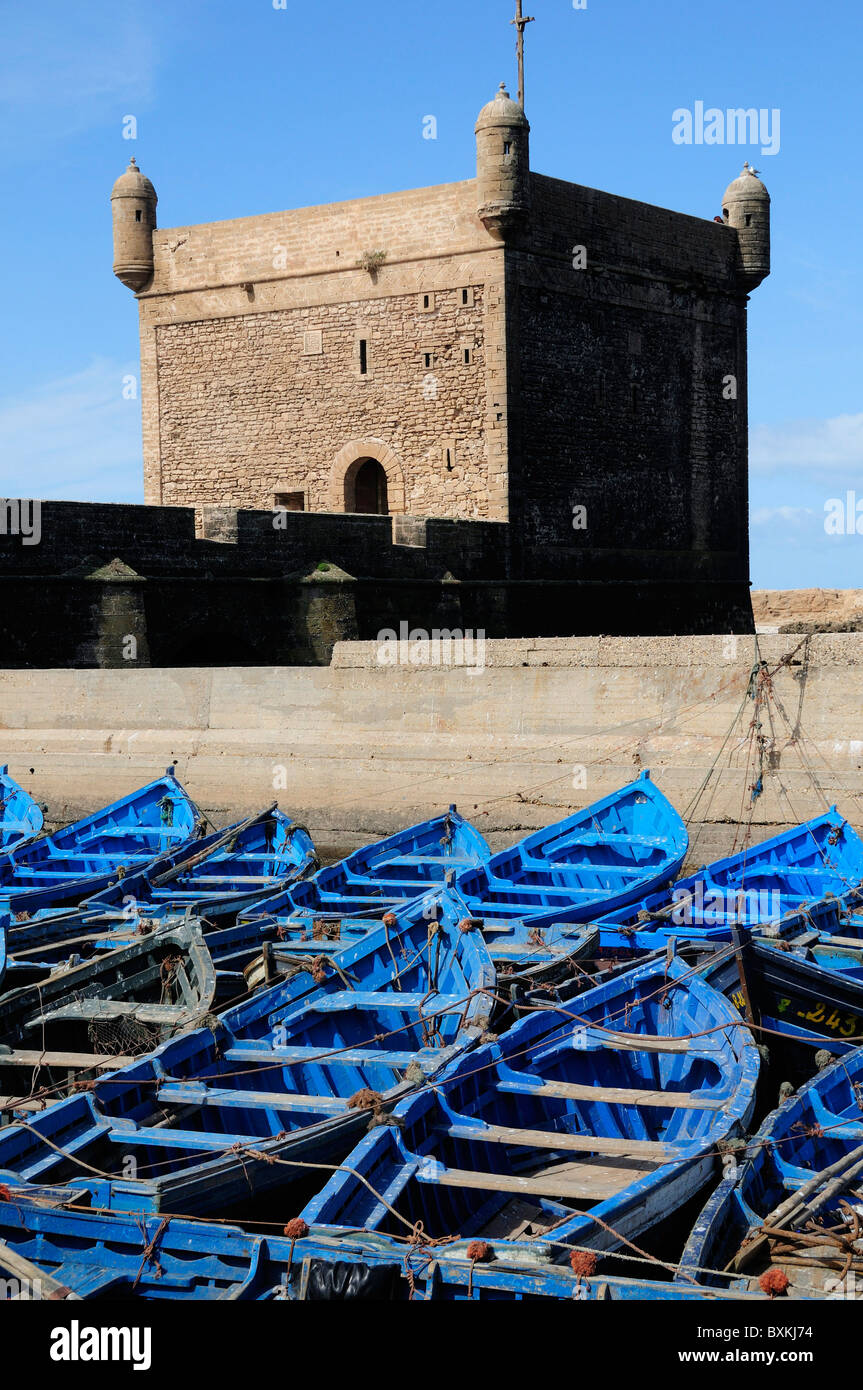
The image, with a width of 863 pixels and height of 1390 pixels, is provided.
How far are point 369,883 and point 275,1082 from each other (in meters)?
4.47

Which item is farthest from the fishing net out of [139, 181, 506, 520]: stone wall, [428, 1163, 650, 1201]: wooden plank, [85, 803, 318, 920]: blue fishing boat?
[139, 181, 506, 520]: stone wall

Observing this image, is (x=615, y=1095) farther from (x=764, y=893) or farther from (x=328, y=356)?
(x=328, y=356)

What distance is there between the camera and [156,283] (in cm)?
2927

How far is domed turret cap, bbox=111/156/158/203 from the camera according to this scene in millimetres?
28906

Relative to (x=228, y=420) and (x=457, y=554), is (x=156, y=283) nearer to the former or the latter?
(x=228, y=420)

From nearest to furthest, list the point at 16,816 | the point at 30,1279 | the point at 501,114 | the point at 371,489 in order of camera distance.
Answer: the point at 30,1279
the point at 16,816
the point at 501,114
the point at 371,489

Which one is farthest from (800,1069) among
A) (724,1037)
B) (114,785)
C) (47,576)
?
(47,576)

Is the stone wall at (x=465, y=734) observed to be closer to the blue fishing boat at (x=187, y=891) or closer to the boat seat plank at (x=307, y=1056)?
the blue fishing boat at (x=187, y=891)

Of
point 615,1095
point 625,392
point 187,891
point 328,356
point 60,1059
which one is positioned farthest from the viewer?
point 625,392

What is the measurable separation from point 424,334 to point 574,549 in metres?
4.90

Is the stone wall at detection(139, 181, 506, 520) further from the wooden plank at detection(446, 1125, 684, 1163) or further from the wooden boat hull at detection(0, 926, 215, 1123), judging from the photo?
the wooden plank at detection(446, 1125, 684, 1163)

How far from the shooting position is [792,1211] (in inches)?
→ 230

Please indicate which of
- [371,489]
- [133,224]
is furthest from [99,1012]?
[133,224]

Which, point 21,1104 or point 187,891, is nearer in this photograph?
point 21,1104
